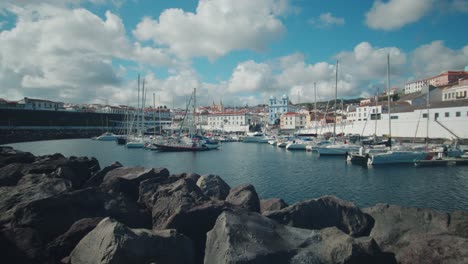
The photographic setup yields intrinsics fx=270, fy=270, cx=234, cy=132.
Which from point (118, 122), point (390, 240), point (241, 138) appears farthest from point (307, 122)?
point (390, 240)

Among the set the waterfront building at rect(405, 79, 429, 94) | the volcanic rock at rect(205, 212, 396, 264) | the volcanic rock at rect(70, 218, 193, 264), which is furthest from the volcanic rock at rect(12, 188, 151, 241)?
the waterfront building at rect(405, 79, 429, 94)

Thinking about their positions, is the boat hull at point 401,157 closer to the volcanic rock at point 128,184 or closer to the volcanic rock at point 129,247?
the volcanic rock at point 128,184

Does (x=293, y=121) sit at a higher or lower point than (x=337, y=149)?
higher

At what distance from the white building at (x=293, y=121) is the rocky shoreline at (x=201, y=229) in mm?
92258

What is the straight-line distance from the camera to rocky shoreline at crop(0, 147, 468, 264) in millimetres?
4836

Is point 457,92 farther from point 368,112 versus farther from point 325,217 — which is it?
point 325,217

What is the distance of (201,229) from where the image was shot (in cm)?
647

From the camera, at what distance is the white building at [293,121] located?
326 ft

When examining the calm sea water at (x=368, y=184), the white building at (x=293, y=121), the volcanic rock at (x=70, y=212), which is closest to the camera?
the volcanic rock at (x=70, y=212)

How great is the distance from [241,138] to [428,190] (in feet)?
215

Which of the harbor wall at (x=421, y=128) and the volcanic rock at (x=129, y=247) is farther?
the harbor wall at (x=421, y=128)

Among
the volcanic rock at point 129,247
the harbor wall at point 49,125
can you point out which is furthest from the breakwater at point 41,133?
the volcanic rock at point 129,247

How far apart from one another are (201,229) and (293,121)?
97.4m

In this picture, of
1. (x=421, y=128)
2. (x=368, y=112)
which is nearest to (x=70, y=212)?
(x=421, y=128)
